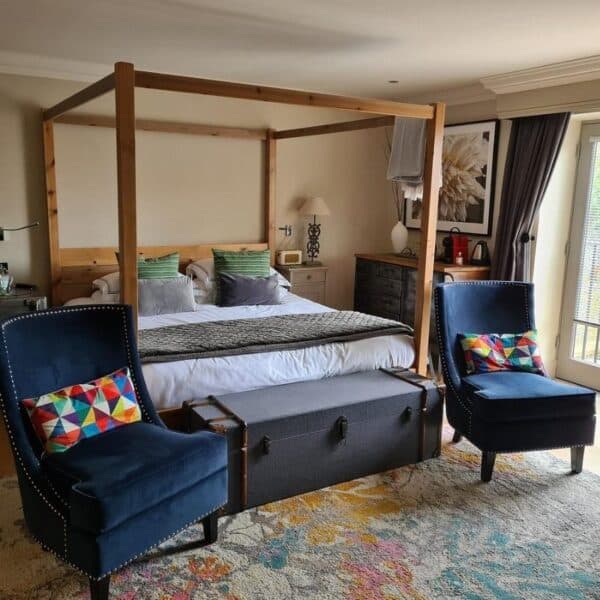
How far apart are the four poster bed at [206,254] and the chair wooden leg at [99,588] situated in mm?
973

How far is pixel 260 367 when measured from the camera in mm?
3258

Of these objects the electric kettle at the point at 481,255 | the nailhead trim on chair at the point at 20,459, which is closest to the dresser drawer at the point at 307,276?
the electric kettle at the point at 481,255

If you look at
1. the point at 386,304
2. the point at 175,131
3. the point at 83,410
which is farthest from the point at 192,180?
the point at 83,410

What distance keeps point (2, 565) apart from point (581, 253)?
426cm

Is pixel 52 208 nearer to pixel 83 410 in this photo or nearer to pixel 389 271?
pixel 83 410

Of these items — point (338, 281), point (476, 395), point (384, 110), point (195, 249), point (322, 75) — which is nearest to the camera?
point (476, 395)

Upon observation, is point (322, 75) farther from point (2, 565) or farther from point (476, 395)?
point (2, 565)

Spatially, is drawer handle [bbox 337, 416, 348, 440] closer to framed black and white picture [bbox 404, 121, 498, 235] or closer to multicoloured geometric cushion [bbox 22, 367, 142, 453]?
multicoloured geometric cushion [bbox 22, 367, 142, 453]

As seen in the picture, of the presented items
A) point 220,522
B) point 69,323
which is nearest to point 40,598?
point 220,522

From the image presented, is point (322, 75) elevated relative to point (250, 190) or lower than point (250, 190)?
elevated

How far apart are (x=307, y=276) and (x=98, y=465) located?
3572 mm

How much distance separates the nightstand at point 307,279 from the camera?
550cm

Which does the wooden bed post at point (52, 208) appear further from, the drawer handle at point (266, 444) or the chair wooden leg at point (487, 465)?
the chair wooden leg at point (487, 465)

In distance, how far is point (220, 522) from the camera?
2.73 meters
